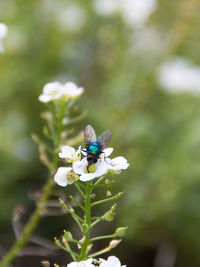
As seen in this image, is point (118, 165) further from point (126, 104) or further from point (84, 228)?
point (126, 104)

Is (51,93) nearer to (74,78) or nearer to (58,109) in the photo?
(58,109)

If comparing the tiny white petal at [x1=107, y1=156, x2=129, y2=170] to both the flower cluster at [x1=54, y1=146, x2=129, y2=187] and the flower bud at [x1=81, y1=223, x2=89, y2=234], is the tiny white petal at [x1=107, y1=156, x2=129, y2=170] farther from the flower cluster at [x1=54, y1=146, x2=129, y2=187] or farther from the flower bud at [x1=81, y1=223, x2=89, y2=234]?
the flower bud at [x1=81, y1=223, x2=89, y2=234]

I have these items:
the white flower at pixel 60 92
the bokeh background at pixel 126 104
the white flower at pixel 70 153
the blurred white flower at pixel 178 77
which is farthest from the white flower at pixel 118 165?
the blurred white flower at pixel 178 77

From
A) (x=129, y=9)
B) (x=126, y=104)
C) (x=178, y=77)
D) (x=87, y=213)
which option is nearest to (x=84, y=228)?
(x=87, y=213)

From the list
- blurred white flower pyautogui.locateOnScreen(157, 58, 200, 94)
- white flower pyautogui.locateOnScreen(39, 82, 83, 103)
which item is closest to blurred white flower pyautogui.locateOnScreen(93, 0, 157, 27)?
blurred white flower pyautogui.locateOnScreen(157, 58, 200, 94)

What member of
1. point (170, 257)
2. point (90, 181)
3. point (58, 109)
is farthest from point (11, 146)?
point (90, 181)

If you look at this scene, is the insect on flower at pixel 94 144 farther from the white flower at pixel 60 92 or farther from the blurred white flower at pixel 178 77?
the blurred white flower at pixel 178 77
